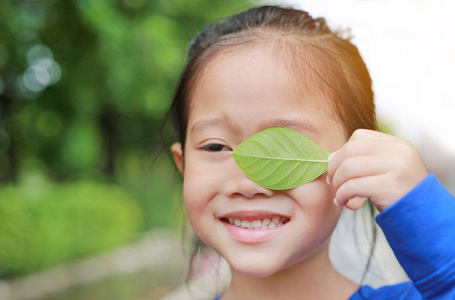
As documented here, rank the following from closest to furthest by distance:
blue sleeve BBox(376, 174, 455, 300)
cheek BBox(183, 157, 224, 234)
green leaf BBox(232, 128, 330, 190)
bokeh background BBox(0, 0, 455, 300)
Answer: blue sleeve BBox(376, 174, 455, 300) → green leaf BBox(232, 128, 330, 190) → cheek BBox(183, 157, 224, 234) → bokeh background BBox(0, 0, 455, 300)

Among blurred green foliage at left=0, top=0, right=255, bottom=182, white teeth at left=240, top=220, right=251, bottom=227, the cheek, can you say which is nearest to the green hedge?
blurred green foliage at left=0, top=0, right=255, bottom=182

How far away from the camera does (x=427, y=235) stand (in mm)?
926

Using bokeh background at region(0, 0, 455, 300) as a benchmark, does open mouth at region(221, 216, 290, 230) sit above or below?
above

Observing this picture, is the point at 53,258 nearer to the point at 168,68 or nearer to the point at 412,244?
the point at 168,68

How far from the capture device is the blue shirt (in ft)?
3.03

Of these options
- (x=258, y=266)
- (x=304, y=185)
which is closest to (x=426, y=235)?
(x=304, y=185)

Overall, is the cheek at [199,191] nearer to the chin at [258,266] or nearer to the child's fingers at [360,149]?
the chin at [258,266]

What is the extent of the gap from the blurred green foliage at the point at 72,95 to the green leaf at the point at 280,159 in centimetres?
473

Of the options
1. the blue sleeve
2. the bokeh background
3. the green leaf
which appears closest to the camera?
the blue sleeve

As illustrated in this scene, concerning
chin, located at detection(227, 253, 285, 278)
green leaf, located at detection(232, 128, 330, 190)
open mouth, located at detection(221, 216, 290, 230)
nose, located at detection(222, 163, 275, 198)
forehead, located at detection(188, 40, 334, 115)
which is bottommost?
chin, located at detection(227, 253, 285, 278)

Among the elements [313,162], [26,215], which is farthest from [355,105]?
[26,215]

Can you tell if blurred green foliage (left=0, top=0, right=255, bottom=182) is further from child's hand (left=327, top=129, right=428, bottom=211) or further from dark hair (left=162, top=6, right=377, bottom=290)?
child's hand (left=327, top=129, right=428, bottom=211)

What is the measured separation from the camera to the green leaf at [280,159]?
1.10 metres

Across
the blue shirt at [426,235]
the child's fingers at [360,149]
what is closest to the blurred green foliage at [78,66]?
the child's fingers at [360,149]
